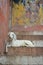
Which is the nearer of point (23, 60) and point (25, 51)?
point (23, 60)

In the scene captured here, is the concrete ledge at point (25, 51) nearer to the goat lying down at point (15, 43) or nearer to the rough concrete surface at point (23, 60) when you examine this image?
the rough concrete surface at point (23, 60)

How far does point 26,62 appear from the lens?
17.1 feet

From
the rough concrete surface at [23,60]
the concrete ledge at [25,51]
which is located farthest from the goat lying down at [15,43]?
the rough concrete surface at [23,60]

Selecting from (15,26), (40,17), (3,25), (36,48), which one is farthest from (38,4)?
(36,48)

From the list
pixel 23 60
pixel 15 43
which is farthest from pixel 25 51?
pixel 15 43

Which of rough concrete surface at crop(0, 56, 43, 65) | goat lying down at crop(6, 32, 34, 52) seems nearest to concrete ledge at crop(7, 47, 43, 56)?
rough concrete surface at crop(0, 56, 43, 65)

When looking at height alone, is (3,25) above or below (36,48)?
above

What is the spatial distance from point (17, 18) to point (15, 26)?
0.28 m

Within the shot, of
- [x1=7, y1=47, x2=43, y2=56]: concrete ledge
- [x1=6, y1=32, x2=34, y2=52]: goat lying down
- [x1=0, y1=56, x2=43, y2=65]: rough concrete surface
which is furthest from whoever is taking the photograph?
[x1=6, y1=32, x2=34, y2=52]: goat lying down

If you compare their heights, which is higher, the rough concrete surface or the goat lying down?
the goat lying down

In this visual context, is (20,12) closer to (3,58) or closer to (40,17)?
(40,17)

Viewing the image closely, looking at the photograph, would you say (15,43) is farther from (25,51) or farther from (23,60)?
(23,60)

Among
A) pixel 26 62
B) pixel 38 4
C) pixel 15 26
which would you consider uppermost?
pixel 38 4

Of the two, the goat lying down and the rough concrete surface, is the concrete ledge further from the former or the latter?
the goat lying down
